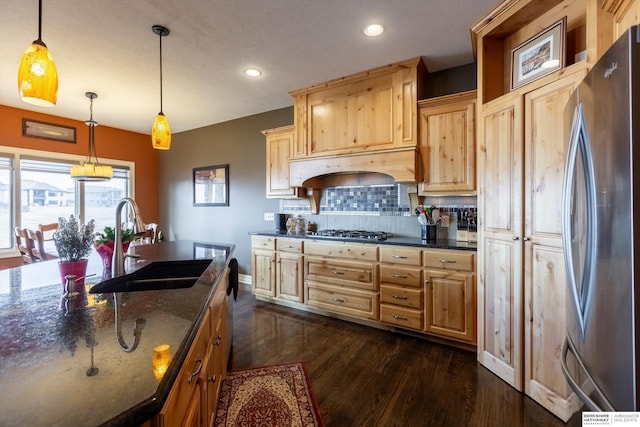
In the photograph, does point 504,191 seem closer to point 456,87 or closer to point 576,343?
point 576,343

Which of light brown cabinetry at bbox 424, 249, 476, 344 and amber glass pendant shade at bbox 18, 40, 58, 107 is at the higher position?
amber glass pendant shade at bbox 18, 40, 58, 107

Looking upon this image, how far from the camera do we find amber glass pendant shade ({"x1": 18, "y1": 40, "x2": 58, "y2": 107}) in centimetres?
135

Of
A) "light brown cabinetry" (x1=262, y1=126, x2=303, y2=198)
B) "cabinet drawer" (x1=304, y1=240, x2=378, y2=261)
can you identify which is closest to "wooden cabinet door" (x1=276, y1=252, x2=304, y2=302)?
"cabinet drawer" (x1=304, y1=240, x2=378, y2=261)

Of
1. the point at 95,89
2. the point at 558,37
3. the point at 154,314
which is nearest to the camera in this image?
the point at 154,314

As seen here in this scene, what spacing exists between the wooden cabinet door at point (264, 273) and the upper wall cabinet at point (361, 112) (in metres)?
1.31

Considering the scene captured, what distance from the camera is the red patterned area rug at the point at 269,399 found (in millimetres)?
1706

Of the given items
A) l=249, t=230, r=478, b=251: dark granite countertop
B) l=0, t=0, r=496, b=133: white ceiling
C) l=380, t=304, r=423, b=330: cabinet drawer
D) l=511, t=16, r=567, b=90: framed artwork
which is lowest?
l=380, t=304, r=423, b=330: cabinet drawer

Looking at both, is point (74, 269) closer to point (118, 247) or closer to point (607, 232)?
point (118, 247)

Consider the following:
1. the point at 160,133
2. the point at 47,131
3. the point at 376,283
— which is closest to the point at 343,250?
the point at 376,283

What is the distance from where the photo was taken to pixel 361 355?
2453mm

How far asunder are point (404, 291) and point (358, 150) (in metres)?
1.54

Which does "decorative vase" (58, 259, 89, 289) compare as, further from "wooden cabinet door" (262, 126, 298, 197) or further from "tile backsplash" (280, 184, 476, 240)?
"tile backsplash" (280, 184, 476, 240)

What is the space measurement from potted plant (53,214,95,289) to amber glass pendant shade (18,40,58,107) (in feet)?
1.97

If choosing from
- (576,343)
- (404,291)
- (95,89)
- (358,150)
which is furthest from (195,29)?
(576,343)
